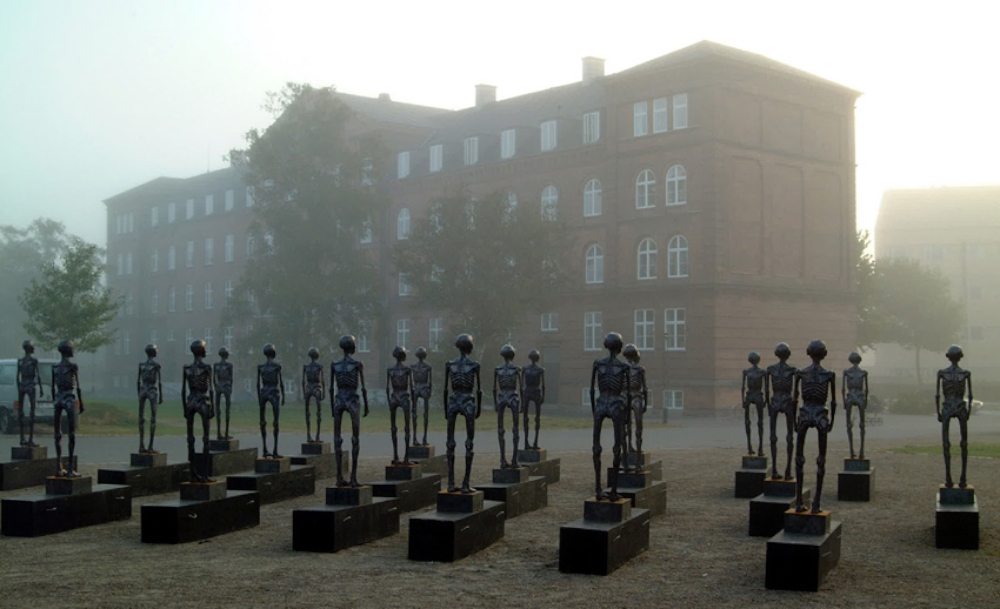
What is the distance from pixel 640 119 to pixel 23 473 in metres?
37.4

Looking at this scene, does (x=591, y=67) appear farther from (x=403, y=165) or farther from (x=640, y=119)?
(x=403, y=165)

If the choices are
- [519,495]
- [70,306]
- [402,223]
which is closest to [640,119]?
[402,223]

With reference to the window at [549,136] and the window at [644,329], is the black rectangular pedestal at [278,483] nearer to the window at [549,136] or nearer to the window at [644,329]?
the window at [644,329]

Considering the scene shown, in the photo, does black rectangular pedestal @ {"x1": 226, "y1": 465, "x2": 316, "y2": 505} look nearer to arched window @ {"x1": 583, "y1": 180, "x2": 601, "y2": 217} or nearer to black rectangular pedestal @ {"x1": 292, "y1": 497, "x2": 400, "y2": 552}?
black rectangular pedestal @ {"x1": 292, "y1": 497, "x2": 400, "y2": 552}

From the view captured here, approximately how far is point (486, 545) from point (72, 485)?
19.8 ft

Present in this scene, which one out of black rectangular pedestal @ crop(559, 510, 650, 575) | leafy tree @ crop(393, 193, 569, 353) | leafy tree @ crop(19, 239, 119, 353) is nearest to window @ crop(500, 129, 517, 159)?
leafy tree @ crop(393, 193, 569, 353)

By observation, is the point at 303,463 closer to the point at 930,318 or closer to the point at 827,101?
the point at 827,101

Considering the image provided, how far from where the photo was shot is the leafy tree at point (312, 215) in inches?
2121

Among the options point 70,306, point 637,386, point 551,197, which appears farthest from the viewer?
point 551,197

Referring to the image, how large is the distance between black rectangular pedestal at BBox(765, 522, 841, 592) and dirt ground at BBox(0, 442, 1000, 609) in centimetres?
17

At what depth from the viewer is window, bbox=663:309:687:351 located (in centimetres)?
4938

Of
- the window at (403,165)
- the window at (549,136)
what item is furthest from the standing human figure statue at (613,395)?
the window at (403,165)

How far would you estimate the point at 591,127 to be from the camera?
55344mm

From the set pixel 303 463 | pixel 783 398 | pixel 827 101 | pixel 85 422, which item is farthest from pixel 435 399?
pixel 783 398
